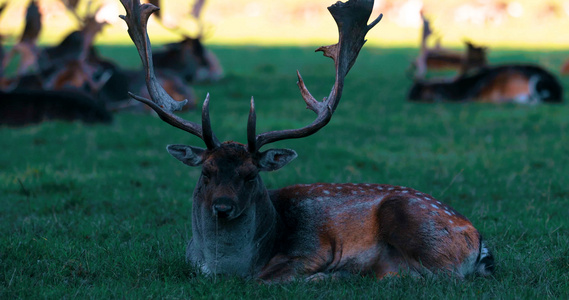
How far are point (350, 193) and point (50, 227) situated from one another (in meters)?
2.51

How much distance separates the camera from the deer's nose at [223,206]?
14.8ft

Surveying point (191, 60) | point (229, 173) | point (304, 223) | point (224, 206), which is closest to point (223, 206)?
point (224, 206)

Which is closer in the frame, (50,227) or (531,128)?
(50,227)

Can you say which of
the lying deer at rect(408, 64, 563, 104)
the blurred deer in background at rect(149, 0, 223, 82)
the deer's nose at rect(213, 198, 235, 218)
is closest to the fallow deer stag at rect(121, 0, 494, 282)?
the deer's nose at rect(213, 198, 235, 218)

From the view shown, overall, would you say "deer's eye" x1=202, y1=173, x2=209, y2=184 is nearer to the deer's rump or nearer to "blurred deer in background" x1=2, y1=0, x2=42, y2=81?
the deer's rump

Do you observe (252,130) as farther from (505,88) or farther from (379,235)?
(505,88)

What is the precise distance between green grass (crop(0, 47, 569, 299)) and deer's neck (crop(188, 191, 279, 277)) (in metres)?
0.14

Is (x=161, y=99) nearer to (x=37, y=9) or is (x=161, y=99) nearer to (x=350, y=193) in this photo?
(x=350, y=193)

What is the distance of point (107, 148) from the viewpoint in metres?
10.9

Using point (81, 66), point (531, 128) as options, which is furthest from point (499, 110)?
point (81, 66)

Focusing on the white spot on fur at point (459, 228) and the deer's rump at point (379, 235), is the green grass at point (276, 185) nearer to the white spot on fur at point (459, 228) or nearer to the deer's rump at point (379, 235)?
the deer's rump at point (379, 235)

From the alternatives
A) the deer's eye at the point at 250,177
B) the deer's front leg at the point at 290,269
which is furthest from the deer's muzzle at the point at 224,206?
the deer's front leg at the point at 290,269

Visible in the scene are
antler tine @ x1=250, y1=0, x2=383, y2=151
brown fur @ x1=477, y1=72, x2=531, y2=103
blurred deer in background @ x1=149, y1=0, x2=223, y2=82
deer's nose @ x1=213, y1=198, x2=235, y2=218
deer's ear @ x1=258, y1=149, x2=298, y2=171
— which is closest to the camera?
deer's nose @ x1=213, y1=198, x2=235, y2=218

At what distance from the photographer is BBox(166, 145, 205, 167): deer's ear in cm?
491
